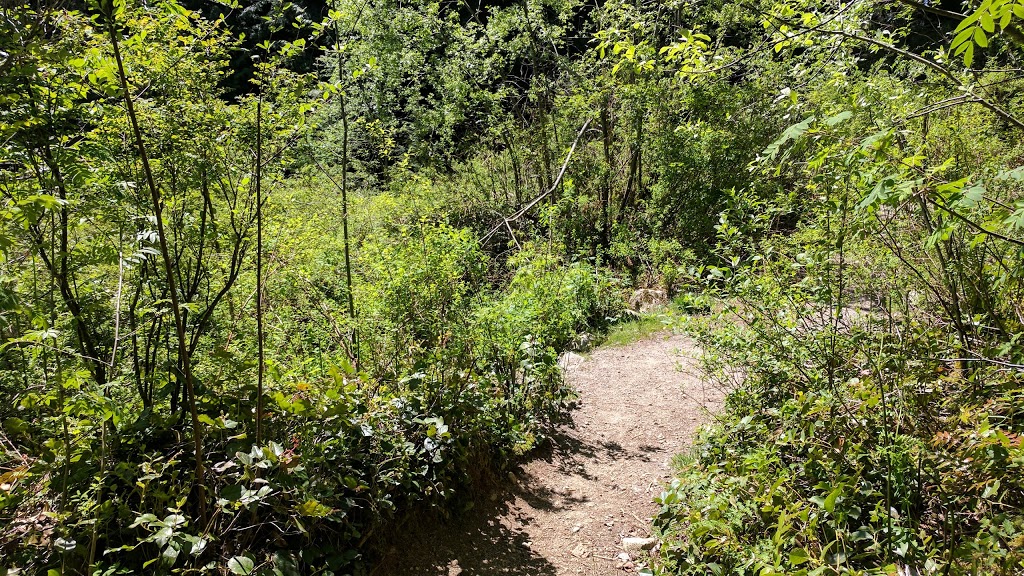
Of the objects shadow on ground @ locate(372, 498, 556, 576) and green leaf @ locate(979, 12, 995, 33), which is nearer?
green leaf @ locate(979, 12, 995, 33)

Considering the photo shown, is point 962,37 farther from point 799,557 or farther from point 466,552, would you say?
point 466,552

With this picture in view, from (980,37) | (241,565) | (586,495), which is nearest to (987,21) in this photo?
(980,37)

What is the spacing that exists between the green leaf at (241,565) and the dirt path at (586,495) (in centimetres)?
90

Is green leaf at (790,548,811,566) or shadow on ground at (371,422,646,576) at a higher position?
green leaf at (790,548,811,566)

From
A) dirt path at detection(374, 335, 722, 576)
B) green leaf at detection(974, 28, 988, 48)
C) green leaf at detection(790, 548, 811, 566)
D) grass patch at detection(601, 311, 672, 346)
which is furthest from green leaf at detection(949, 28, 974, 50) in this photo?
grass patch at detection(601, 311, 672, 346)

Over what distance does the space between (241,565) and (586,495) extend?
2576mm

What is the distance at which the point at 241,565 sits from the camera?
2.30 metres

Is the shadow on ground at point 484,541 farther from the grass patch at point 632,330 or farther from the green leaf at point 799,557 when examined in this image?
the grass patch at point 632,330

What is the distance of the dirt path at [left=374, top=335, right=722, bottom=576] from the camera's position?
10.9 ft

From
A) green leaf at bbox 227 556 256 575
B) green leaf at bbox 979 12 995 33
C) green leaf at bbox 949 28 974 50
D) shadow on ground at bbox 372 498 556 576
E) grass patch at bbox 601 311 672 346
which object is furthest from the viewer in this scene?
grass patch at bbox 601 311 672 346

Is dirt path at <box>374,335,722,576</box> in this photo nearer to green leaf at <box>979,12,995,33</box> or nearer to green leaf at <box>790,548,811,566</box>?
green leaf at <box>790,548,811,566</box>

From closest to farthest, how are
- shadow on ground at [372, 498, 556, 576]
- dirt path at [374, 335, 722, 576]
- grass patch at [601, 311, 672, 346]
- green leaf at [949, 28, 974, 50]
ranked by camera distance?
1. green leaf at [949, 28, 974, 50]
2. shadow on ground at [372, 498, 556, 576]
3. dirt path at [374, 335, 722, 576]
4. grass patch at [601, 311, 672, 346]

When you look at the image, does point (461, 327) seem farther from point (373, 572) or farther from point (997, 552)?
point (997, 552)

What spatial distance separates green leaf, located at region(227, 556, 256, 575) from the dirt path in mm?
903
